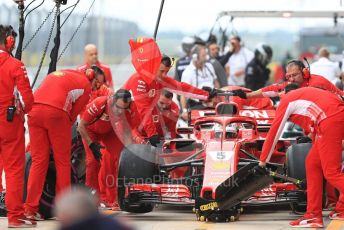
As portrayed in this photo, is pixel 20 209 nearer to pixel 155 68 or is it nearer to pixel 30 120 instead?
pixel 30 120

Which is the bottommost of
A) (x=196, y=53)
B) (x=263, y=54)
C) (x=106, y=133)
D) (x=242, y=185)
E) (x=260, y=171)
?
(x=242, y=185)

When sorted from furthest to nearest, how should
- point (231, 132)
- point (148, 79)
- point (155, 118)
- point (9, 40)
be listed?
point (155, 118) → point (148, 79) → point (231, 132) → point (9, 40)

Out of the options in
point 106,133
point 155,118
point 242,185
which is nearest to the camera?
point 242,185

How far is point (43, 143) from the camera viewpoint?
1223cm

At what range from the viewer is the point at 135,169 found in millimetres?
12695

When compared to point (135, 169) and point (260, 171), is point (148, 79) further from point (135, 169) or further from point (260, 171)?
point (260, 171)

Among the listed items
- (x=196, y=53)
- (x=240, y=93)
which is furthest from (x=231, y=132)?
(x=196, y=53)

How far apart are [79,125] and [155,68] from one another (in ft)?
4.89

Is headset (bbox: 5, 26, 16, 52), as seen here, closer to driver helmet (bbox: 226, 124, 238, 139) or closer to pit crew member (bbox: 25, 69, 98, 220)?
pit crew member (bbox: 25, 69, 98, 220)

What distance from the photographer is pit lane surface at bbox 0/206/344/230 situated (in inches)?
463

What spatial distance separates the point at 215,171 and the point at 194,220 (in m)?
0.64

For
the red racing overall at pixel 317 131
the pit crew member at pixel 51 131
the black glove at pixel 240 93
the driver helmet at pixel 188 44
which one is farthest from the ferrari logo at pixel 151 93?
the driver helmet at pixel 188 44

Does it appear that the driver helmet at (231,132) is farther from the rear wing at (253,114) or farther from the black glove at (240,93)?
the black glove at (240,93)

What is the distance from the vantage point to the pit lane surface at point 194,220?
11766 millimetres
